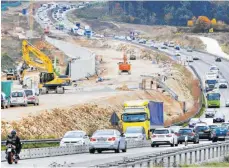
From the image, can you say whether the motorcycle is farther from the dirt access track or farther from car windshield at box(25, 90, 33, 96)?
car windshield at box(25, 90, 33, 96)

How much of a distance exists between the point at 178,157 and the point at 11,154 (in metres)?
6.07

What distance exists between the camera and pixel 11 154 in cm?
3425

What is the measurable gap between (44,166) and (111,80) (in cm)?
8756

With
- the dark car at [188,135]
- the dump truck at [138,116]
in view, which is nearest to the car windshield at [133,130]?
the dark car at [188,135]

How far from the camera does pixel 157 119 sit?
6731 cm

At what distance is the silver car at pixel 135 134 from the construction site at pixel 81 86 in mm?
6087

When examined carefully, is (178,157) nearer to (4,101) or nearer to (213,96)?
(4,101)

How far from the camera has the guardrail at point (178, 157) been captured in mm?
29278

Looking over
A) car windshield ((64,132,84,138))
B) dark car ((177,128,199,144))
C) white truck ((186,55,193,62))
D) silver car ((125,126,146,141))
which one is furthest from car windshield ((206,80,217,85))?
car windshield ((64,132,84,138))

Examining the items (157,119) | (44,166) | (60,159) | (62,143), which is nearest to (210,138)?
(157,119)

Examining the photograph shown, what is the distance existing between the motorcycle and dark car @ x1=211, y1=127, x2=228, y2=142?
2712 centimetres

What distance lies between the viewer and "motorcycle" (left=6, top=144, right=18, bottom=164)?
111ft

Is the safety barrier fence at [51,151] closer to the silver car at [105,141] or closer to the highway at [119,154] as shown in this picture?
the highway at [119,154]

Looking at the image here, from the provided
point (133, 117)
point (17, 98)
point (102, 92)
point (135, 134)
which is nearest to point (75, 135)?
point (135, 134)
